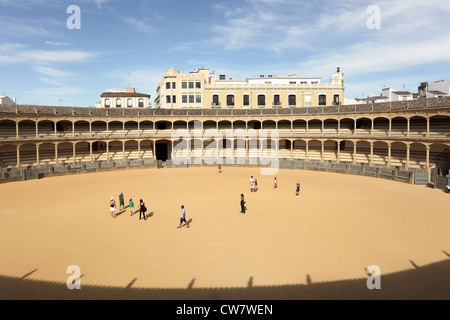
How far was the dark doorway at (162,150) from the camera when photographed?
166 ft

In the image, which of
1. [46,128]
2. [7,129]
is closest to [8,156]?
[7,129]

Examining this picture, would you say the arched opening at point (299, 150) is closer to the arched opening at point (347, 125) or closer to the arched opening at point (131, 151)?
the arched opening at point (347, 125)

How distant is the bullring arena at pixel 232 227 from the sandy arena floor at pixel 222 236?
0.08 meters

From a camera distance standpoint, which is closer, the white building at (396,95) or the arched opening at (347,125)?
the arched opening at (347,125)

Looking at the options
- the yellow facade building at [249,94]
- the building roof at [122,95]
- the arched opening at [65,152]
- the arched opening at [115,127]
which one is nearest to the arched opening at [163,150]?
the arched opening at [115,127]

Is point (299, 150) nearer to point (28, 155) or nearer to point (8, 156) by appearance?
point (28, 155)

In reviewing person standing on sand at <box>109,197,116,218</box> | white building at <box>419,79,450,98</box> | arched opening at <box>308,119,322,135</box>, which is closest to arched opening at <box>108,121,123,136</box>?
person standing on sand at <box>109,197,116,218</box>

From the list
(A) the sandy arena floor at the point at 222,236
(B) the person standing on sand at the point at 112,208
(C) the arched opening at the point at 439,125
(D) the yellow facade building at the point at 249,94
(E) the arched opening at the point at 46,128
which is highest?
(D) the yellow facade building at the point at 249,94

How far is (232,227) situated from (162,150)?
124 feet

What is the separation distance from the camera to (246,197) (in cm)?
2269

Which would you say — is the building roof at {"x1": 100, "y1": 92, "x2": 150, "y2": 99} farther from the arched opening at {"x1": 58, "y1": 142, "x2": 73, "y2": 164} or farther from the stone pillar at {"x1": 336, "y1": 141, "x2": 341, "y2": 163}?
the stone pillar at {"x1": 336, "y1": 141, "x2": 341, "y2": 163}

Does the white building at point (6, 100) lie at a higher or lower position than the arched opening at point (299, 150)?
higher

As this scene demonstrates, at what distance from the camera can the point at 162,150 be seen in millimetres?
50812
